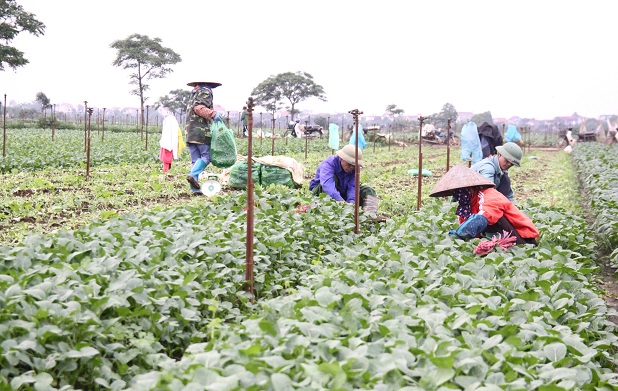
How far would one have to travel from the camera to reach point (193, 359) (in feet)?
9.11

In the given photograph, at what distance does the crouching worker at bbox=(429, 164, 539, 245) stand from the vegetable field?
163 mm

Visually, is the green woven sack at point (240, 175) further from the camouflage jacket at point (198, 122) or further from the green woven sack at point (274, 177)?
the camouflage jacket at point (198, 122)

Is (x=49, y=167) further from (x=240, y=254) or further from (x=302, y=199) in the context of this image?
(x=240, y=254)

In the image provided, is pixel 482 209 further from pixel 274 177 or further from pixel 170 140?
pixel 170 140

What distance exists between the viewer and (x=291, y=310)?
3.38m

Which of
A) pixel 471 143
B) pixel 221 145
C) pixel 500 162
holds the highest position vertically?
pixel 471 143

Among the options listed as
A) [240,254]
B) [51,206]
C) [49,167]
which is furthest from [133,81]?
A: [240,254]

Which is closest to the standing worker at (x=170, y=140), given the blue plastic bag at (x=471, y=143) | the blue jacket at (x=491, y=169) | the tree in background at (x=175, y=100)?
the blue plastic bag at (x=471, y=143)

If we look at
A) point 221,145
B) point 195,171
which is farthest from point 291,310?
point 195,171

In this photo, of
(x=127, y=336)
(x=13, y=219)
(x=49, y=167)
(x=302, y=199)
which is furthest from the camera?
(x=49, y=167)

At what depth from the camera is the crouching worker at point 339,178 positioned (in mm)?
7270

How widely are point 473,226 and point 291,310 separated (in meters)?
2.32

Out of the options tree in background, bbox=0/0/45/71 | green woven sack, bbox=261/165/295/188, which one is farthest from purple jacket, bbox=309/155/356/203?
tree in background, bbox=0/0/45/71

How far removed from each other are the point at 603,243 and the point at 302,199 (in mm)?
3600
